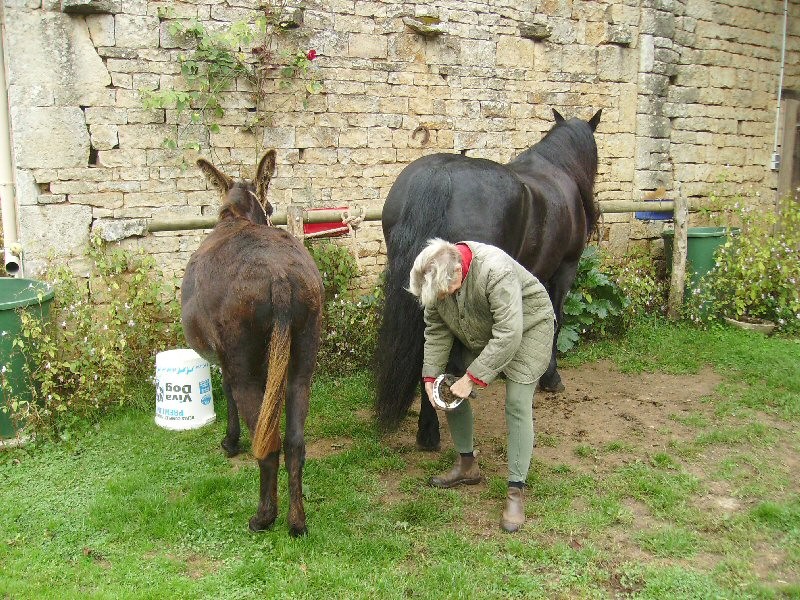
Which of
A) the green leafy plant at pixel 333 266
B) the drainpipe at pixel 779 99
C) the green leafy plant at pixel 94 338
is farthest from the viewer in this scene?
the drainpipe at pixel 779 99

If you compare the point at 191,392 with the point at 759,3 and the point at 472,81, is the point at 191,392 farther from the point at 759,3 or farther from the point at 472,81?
the point at 759,3

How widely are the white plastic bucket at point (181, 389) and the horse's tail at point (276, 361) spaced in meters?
1.81

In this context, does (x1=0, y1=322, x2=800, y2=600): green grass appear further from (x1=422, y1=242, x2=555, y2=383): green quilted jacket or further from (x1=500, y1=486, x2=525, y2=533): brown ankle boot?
(x1=422, y1=242, x2=555, y2=383): green quilted jacket

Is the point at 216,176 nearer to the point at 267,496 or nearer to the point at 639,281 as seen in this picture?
the point at 267,496

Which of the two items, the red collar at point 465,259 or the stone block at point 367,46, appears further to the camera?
the stone block at point 367,46

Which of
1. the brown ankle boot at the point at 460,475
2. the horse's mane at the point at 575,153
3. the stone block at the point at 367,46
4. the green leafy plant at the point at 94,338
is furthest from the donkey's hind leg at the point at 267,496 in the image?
the stone block at the point at 367,46

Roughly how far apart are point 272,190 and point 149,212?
44.7 inches

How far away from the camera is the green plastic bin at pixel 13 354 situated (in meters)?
4.59

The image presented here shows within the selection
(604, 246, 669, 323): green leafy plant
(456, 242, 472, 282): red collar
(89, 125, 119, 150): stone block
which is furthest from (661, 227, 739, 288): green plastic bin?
(89, 125, 119, 150): stone block

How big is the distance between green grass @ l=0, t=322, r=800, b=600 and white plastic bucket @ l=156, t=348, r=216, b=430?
0.11m

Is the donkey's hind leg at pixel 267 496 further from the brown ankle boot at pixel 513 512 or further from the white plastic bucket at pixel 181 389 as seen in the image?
the white plastic bucket at pixel 181 389

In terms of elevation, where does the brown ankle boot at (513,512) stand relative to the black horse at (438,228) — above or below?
below

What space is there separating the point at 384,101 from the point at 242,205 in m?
3.19

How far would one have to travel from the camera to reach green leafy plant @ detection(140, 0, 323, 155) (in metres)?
5.76
